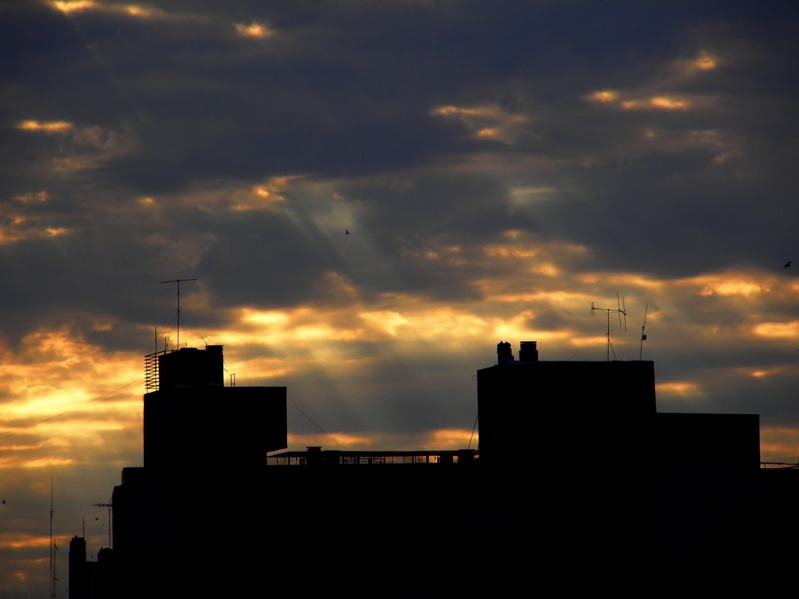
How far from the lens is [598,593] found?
273 ft

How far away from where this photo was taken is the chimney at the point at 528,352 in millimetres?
89812

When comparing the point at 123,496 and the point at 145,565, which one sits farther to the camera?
the point at 123,496

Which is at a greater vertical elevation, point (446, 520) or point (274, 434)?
point (274, 434)

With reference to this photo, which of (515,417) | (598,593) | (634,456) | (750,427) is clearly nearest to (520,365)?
(515,417)

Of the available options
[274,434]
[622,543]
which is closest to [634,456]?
[622,543]

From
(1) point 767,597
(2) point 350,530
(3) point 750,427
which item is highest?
(3) point 750,427

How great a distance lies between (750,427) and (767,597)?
55.9 feet

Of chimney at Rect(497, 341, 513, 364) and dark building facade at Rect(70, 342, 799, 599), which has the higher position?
chimney at Rect(497, 341, 513, 364)

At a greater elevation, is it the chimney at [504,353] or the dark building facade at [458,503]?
the chimney at [504,353]

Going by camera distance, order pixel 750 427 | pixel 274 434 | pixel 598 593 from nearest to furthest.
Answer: pixel 598 593
pixel 274 434
pixel 750 427

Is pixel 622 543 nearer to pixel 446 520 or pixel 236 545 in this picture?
pixel 446 520

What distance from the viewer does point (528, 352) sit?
3543 inches

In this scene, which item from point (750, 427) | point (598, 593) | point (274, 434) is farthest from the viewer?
point (750, 427)

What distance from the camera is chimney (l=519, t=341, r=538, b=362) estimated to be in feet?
295
